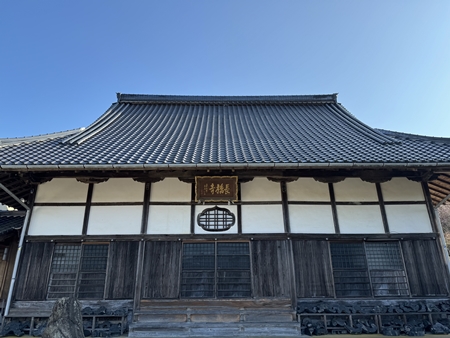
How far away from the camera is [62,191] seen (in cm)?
816

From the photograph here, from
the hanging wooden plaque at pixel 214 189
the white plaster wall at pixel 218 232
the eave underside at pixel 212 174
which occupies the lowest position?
the white plaster wall at pixel 218 232

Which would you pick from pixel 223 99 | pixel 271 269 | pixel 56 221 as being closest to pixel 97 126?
pixel 56 221

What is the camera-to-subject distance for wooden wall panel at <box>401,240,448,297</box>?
7543mm

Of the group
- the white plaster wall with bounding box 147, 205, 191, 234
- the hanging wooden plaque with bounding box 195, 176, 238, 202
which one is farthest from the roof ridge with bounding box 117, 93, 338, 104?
the white plaster wall with bounding box 147, 205, 191, 234

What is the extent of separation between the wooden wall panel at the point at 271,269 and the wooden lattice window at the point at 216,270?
7.8 inches

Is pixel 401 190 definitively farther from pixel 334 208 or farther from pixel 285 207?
pixel 285 207

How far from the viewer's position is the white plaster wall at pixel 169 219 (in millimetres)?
7867

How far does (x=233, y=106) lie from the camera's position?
566 inches

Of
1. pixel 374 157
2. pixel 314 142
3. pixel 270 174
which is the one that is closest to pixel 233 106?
pixel 314 142

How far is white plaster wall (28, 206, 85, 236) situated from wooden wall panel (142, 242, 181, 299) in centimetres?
191

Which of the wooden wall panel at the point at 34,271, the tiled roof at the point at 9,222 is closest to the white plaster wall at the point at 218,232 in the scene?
the wooden wall panel at the point at 34,271

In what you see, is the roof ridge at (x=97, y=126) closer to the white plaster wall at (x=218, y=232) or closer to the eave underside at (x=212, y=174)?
the eave underside at (x=212, y=174)

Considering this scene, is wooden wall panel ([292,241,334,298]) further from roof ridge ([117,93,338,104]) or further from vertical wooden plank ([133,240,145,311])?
roof ridge ([117,93,338,104])

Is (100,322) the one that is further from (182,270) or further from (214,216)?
(214,216)
